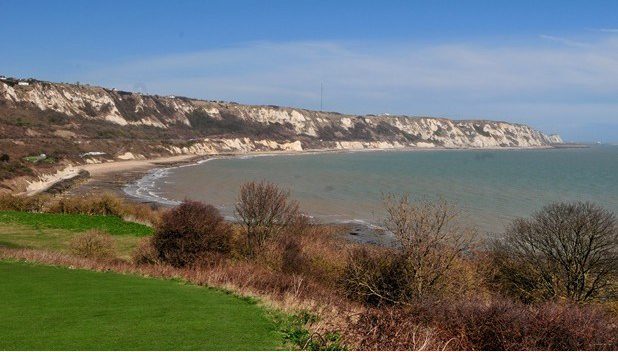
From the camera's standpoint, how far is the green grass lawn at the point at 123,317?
26.0ft

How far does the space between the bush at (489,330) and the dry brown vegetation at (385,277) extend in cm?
2

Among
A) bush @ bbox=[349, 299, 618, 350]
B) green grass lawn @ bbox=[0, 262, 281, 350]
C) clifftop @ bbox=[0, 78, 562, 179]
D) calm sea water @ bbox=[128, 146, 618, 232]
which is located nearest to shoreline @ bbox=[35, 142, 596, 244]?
calm sea water @ bbox=[128, 146, 618, 232]

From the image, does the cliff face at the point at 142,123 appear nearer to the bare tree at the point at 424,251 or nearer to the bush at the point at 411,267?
the bush at the point at 411,267

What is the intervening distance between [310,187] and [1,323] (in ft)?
199

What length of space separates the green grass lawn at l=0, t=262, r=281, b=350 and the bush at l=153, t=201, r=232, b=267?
323 inches

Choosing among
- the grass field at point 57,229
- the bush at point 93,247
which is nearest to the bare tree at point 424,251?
the bush at point 93,247

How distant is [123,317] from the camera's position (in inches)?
374

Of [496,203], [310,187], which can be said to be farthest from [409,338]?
[310,187]

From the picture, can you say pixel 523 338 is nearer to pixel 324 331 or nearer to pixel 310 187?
pixel 324 331

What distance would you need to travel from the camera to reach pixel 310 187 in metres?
69.2

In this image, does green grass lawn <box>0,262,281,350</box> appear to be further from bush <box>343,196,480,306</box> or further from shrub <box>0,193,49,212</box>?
shrub <box>0,193,49,212</box>

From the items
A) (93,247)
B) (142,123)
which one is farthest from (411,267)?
(142,123)

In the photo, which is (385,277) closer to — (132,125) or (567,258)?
(567,258)

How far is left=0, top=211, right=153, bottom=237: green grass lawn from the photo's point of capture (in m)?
31.9
